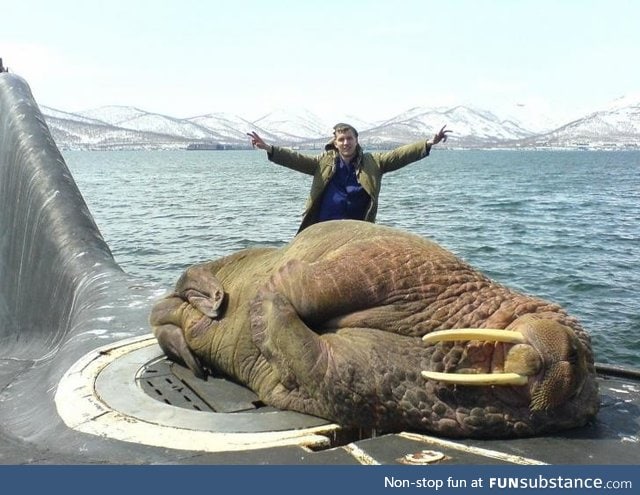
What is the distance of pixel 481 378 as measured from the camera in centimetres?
364

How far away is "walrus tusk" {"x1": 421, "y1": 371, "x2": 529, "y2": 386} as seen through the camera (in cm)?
360

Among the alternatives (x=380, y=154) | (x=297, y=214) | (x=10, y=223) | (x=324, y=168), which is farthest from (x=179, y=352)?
(x=297, y=214)

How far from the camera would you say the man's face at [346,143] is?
653 cm

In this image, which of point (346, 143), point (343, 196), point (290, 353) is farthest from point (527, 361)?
point (346, 143)

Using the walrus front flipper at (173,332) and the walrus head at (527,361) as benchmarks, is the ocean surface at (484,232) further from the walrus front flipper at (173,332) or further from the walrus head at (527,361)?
the walrus head at (527,361)

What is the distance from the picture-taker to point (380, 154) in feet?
23.0

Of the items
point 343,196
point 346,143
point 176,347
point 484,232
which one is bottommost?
point 484,232

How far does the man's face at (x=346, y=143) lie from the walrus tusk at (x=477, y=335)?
120 inches

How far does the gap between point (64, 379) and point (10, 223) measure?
5011 mm

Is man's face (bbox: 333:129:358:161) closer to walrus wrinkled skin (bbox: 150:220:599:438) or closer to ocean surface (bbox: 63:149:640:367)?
walrus wrinkled skin (bbox: 150:220:599:438)

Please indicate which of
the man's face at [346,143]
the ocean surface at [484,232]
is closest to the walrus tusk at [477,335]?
the man's face at [346,143]

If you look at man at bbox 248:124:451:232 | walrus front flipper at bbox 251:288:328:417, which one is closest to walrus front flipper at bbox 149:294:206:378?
walrus front flipper at bbox 251:288:328:417

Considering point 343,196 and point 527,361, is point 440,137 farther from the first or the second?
point 527,361

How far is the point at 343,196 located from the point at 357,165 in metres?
0.32
